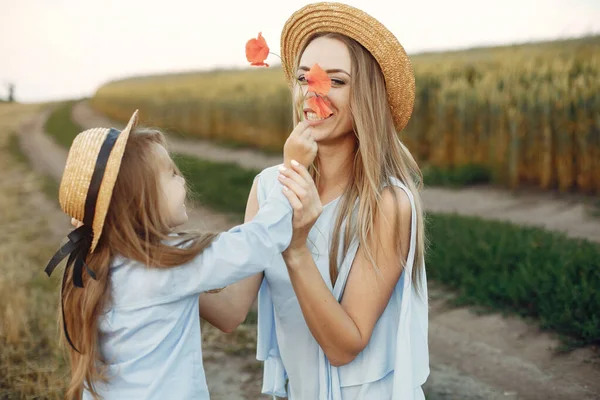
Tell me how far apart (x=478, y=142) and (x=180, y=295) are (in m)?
9.28

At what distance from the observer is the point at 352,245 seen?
2357 millimetres

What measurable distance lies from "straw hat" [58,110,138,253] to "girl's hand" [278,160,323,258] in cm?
54

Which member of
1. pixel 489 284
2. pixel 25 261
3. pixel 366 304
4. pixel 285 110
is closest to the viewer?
pixel 366 304

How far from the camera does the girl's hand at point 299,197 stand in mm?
2104

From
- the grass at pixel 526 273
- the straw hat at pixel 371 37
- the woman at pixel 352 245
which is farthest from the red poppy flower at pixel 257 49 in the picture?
the grass at pixel 526 273

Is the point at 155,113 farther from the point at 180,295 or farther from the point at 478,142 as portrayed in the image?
the point at 180,295

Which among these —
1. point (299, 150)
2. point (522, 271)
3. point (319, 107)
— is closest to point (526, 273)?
point (522, 271)

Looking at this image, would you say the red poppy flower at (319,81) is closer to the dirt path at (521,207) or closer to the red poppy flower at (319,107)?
the red poppy flower at (319,107)

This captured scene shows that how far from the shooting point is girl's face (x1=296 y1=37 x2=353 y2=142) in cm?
241

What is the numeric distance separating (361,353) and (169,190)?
0.91 metres

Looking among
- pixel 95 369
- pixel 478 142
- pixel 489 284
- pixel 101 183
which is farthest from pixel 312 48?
pixel 478 142

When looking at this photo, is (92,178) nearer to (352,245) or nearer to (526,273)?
(352,245)

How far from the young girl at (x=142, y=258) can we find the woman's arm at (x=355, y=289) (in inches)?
6.6

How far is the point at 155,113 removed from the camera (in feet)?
85.7
